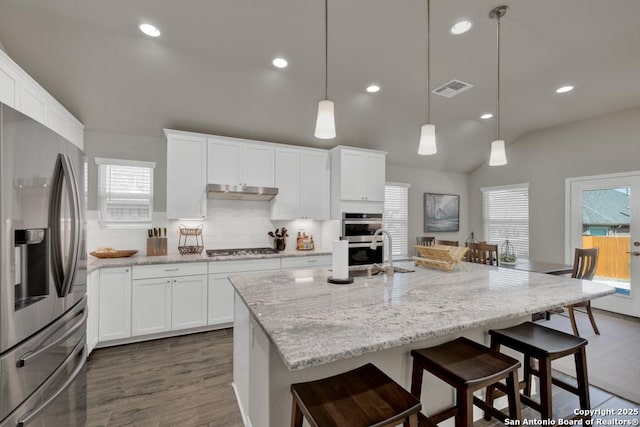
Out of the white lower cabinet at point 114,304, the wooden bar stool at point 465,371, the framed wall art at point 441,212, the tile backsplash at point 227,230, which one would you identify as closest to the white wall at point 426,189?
the framed wall art at point 441,212

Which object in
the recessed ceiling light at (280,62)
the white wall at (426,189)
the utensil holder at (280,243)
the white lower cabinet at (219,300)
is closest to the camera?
the recessed ceiling light at (280,62)

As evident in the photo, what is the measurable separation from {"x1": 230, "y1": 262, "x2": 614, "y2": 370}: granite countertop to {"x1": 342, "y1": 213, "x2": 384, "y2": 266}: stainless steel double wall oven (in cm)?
A: 209


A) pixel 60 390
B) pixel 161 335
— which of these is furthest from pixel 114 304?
pixel 60 390

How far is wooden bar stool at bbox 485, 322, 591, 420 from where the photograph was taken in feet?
5.28

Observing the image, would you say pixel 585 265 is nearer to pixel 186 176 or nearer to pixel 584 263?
pixel 584 263

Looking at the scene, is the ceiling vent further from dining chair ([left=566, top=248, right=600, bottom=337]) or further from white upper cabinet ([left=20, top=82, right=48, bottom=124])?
white upper cabinet ([left=20, top=82, right=48, bottom=124])

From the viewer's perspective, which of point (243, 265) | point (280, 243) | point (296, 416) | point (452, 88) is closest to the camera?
point (296, 416)

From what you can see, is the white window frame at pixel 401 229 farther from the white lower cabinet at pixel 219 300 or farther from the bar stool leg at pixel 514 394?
the bar stool leg at pixel 514 394

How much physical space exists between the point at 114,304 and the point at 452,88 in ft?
15.1

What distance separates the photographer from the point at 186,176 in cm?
366

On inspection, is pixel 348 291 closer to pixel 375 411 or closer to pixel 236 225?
pixel 375 411

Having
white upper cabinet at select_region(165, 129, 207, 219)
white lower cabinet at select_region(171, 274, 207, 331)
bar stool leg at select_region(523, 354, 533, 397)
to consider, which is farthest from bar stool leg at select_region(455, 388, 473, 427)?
white upper cabinet at select_region(165, 129, 207, 219)

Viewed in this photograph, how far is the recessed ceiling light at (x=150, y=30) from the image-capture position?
246cm

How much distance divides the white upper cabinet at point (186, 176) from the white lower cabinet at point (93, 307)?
102cm
